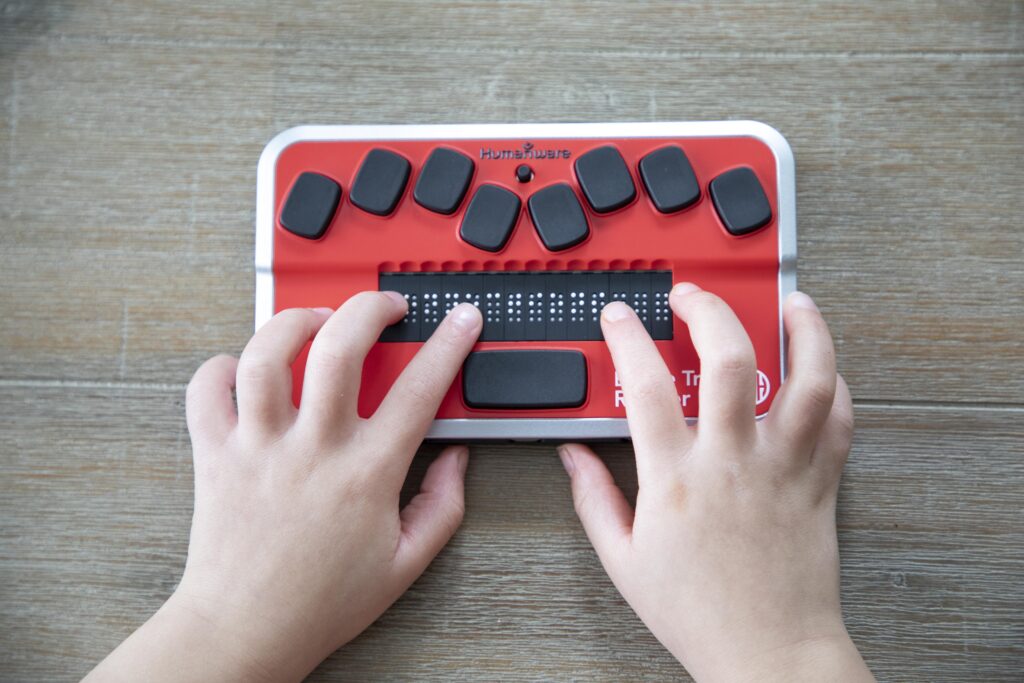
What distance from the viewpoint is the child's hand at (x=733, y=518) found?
1.71ft

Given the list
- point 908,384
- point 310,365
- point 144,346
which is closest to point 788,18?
point 908,384

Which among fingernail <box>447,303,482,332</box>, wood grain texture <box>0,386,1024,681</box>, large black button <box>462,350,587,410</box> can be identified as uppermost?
fingernail <box>447,303,482,332</box>

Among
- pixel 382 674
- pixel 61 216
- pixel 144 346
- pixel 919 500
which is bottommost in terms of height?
pixel 382 674

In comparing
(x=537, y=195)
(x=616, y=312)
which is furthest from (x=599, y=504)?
(x=537, y=195)

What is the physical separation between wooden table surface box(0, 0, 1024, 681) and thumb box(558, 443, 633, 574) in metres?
0.03

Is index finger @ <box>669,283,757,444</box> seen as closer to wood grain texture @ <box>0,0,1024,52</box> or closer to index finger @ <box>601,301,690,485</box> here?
index finger @ <box>601,301,690,485</box>

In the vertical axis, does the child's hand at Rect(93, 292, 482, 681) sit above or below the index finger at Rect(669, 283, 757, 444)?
below

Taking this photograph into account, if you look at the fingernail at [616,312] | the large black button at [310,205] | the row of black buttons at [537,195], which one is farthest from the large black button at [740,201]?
the large black button at [310,205]

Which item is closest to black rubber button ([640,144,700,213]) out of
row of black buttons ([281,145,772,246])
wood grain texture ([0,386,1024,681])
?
row of black buttons ([281,145,772,246])

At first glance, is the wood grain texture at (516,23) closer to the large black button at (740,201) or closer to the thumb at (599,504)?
the large black button at (740,201)

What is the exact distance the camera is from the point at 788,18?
685mm

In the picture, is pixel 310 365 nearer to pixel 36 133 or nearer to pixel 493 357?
pixel 493 357

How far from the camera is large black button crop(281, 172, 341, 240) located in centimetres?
62

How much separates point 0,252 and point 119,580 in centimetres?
32
